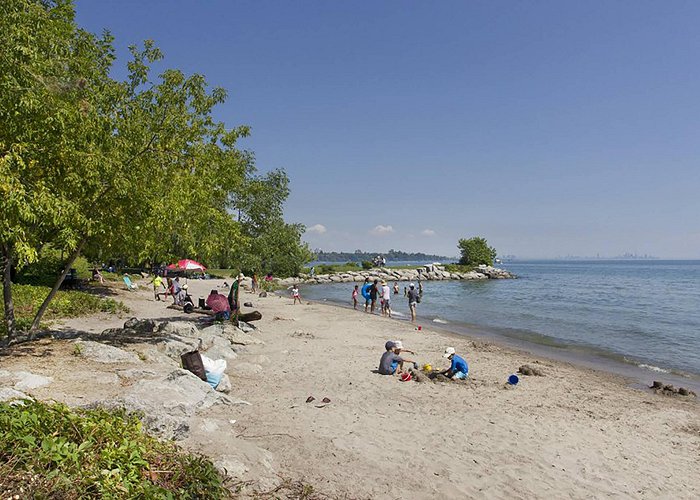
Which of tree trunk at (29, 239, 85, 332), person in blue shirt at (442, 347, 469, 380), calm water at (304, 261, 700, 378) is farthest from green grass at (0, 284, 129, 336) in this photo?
calm water at (304, 261, 700, 378)

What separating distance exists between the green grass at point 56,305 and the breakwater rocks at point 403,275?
43.7 metres

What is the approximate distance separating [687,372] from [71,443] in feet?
63.2

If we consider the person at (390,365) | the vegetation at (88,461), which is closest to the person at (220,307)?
→ the person at (390,365)

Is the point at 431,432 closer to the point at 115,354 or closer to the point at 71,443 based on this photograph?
the point at 71,443

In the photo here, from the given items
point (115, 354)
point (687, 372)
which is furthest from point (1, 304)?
point (687, 372)

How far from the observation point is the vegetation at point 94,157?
8602 millimetres

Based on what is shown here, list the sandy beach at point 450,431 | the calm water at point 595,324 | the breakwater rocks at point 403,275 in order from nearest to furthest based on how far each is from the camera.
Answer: the sandy beach at point 450,431, the calm water at point 595,324, the breakwater rocks at point 403,275

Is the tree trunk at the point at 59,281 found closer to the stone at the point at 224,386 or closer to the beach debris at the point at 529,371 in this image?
the stone at the point at 224,386

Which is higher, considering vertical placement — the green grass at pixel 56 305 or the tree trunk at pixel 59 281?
the tree trunk at pixel 59 281

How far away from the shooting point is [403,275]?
8344 centimetres

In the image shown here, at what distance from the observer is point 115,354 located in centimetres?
1066

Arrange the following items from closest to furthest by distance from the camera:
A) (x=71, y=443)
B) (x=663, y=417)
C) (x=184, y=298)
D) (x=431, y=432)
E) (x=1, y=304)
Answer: (x=71, y=443), (x=431, y=432), (x=663, y=417), (x=1, y=304), (x=184, y=298)

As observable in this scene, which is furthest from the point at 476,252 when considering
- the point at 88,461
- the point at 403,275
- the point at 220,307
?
the point at 88,461

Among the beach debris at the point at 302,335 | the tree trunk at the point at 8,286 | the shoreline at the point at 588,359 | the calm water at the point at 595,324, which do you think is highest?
the tree trunk at the point at 8,286
